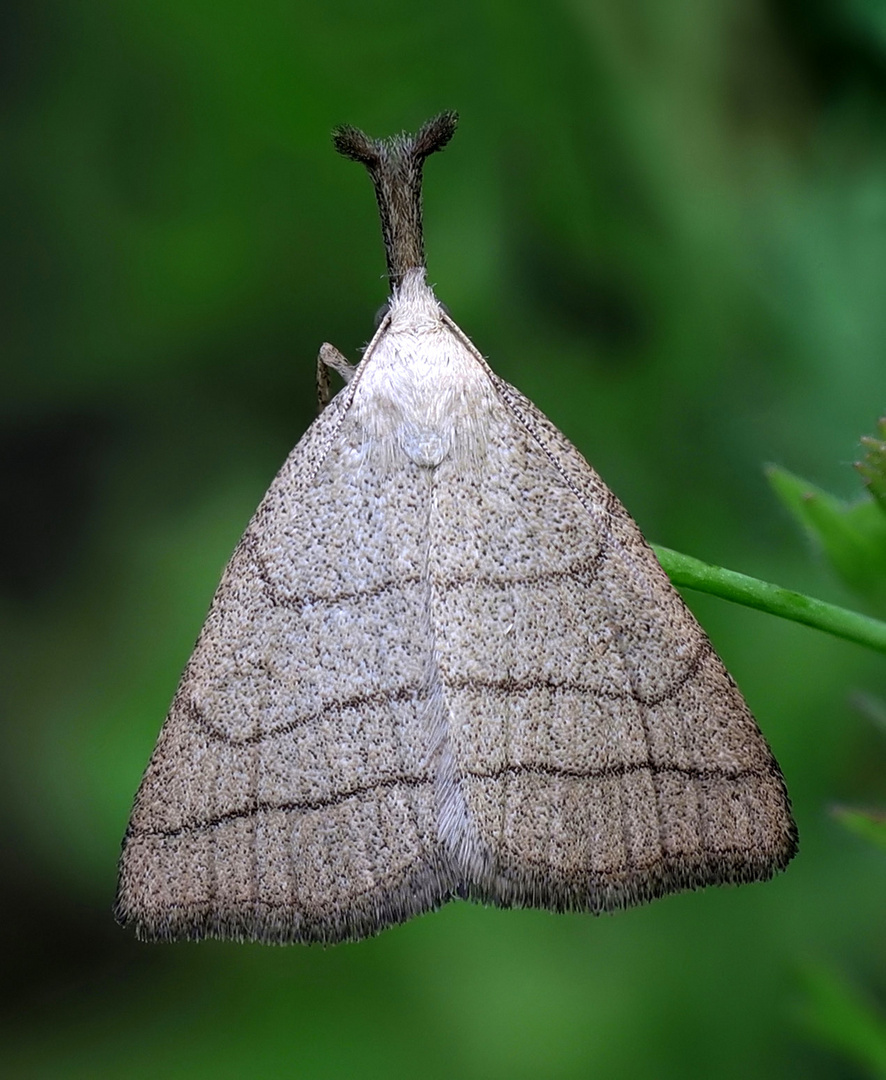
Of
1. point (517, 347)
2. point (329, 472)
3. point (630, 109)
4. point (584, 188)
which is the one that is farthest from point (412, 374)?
point (630, 109)

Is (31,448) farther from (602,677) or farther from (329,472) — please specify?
(602,677)

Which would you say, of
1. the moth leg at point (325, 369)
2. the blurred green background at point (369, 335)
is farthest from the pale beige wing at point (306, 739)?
the blurred green background at point (369, 335)

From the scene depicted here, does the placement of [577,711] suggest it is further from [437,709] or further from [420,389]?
[420,389]

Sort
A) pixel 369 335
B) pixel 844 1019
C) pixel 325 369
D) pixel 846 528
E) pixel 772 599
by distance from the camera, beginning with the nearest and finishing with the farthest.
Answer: pixel 772 599 → pixel 846 528 → pixel 325 369 → pixel 844 1019 → pixel 369 335

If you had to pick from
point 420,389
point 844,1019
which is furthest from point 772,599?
point 844,1019

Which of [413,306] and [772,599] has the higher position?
[413,306]

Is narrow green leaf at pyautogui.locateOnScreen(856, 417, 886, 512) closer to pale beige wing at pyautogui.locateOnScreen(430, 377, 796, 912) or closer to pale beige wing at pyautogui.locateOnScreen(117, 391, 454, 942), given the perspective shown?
pale beige wing at pyautogui.locateOnScreen(430, 377, 796, 912)

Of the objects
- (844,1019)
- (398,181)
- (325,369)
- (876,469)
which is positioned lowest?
(844,1019)
